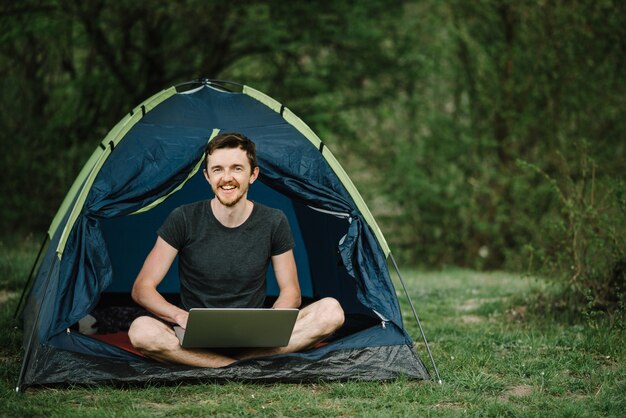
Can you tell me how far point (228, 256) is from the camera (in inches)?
164

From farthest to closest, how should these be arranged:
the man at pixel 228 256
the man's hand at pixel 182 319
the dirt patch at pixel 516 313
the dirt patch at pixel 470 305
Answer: the dirt patch at pixel 470 305, the dirt patch at pixel 516 313, the man at pixel 228 256, the man's hand at pixel 182 319

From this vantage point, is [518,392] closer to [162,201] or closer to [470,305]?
[162,201]

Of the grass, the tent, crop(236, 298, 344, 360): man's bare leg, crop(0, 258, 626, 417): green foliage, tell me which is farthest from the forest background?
crop(236, 298, 344, 360): man's bare leg

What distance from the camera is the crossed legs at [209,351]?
151 inches

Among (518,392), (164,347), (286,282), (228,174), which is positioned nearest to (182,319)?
(164,347)

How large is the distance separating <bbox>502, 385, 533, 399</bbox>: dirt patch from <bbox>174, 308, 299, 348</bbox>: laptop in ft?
3.71

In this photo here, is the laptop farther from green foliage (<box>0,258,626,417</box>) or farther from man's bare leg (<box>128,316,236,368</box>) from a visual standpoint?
green foliage (<box>0,258,626,417</box>)

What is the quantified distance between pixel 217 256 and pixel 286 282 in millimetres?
407

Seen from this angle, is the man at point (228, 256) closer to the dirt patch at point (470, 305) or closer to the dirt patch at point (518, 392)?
the dirt patch at point (518, 392)

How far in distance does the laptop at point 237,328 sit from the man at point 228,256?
129 millimetres

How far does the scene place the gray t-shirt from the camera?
163 inches

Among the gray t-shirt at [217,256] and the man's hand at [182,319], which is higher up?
the gray t-shirt at [217,256]

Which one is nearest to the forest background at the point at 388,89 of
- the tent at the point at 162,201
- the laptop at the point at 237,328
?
the tent at the point at 162,201

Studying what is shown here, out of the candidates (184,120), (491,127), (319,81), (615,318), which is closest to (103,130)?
(319,81)
